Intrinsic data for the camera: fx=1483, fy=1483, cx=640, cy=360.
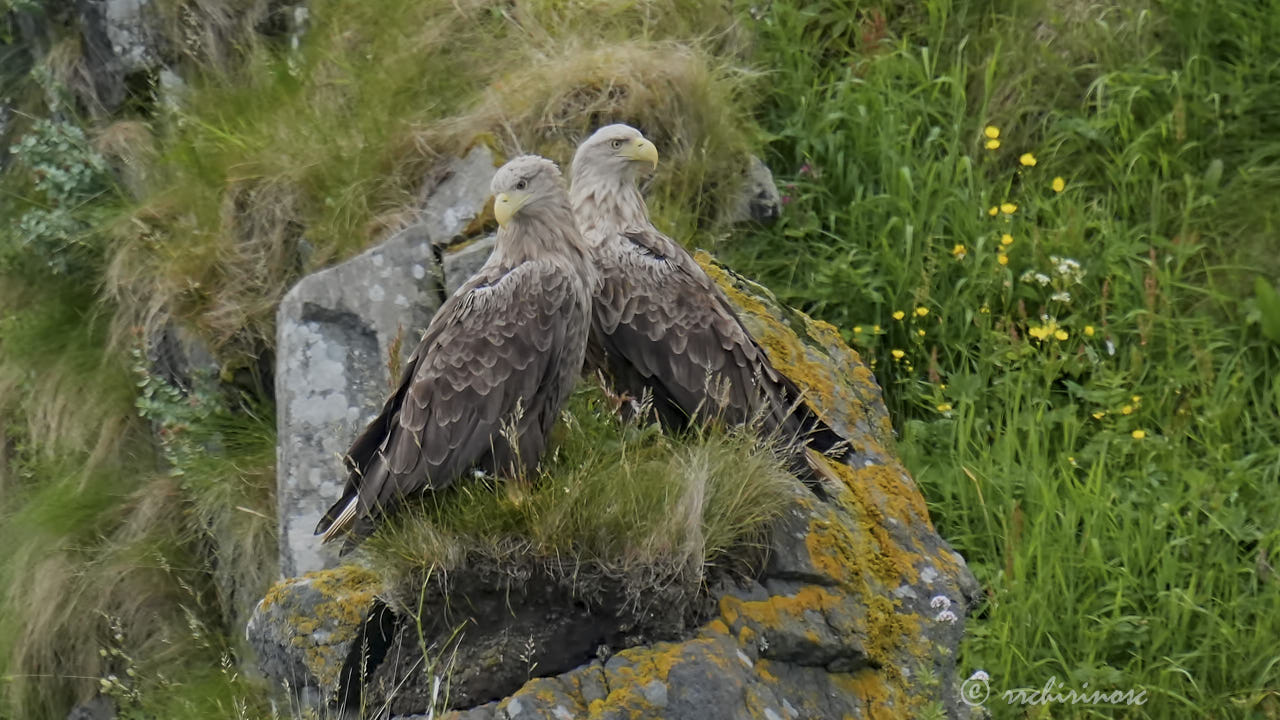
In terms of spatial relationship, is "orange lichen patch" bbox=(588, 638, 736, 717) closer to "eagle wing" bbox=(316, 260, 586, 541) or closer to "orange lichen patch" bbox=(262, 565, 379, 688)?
"eagle wing" bbox=(316, 260, 586, 541)

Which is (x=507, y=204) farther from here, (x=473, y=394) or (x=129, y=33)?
(x=129, y=33)

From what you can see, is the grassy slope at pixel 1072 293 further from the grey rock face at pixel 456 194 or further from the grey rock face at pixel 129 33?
the grey rock face at pixel 129 33

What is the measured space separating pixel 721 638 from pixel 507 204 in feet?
4.69

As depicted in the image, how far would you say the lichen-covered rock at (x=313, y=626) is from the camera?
4367mm

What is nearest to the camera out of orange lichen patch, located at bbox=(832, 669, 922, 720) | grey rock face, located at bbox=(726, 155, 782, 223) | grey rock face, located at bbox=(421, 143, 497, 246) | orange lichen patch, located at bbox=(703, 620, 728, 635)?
orange lichen patch, located at bbox=(703, 620, 728, 635)

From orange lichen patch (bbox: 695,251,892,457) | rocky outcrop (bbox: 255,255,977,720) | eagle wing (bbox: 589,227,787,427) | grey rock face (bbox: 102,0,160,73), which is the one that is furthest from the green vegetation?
eagle wing (bbox: 589,227,787,427)

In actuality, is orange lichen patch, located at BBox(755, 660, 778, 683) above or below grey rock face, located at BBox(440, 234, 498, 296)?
below

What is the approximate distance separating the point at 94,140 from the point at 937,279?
4.41 meters

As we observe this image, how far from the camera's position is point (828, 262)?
21.4 feet

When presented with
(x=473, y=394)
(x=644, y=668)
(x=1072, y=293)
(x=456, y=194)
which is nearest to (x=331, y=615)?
(x=473, y=394)

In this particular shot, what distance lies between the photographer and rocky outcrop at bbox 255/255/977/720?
12.8 ft

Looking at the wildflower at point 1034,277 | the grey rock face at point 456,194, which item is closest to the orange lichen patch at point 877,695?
the wildflower at point 1034,277

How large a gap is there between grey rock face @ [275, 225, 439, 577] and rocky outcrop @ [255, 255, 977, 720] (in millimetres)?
1127

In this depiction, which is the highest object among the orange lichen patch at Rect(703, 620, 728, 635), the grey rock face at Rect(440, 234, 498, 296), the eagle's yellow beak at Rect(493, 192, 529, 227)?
the eagle's yellow beak at Rect(493, 192, 529, 227)
